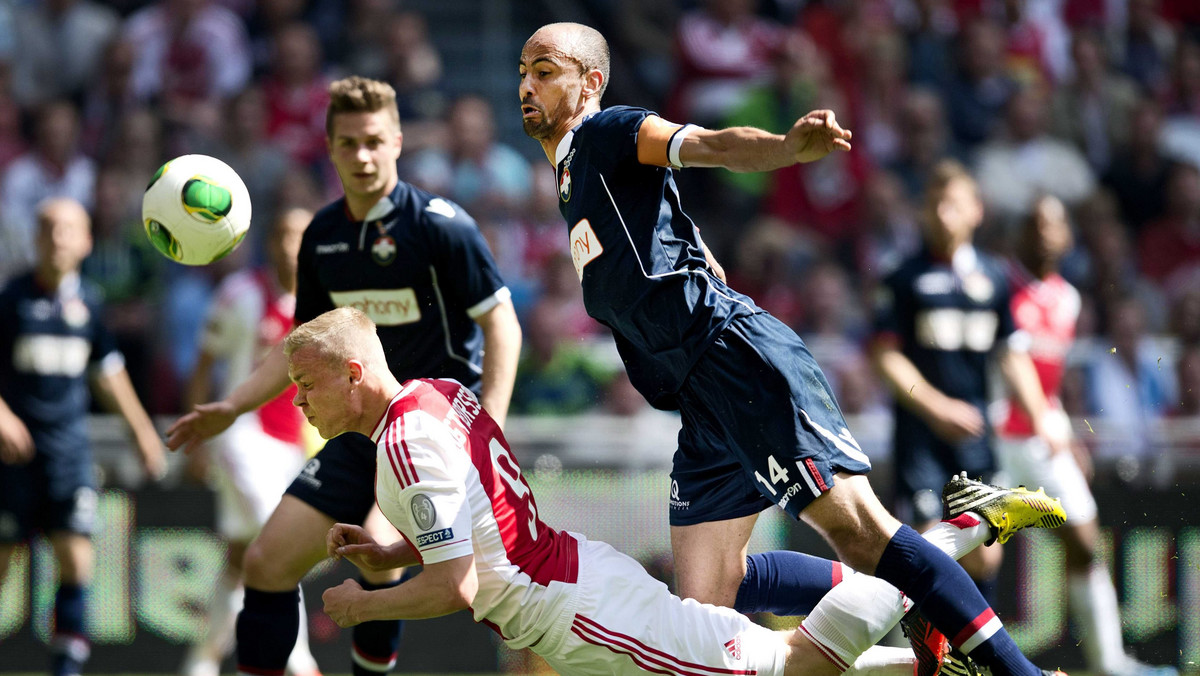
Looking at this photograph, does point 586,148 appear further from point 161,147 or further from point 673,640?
point 161,147

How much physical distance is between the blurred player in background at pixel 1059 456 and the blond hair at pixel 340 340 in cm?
489

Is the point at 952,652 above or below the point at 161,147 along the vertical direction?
below

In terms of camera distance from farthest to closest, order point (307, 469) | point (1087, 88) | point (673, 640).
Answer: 1. point (1087, 88)
2. point (307, 469)
3. point (673, 640)

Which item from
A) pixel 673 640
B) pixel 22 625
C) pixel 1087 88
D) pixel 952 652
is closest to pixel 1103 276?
pixel 1087 88

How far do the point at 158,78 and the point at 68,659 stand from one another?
559cm

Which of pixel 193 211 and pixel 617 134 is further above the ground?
pixel 617 134

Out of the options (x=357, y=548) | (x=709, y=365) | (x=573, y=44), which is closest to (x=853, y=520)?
(x=709, y=365)

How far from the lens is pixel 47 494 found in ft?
24.8

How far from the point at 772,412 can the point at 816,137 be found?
0.97m

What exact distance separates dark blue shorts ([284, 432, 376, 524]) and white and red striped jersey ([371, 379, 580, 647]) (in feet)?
Answer: 4.03

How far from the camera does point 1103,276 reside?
10586 mm

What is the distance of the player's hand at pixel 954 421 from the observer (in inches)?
288

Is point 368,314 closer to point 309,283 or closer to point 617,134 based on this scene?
point 309,283

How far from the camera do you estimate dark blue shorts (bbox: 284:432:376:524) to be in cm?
524
